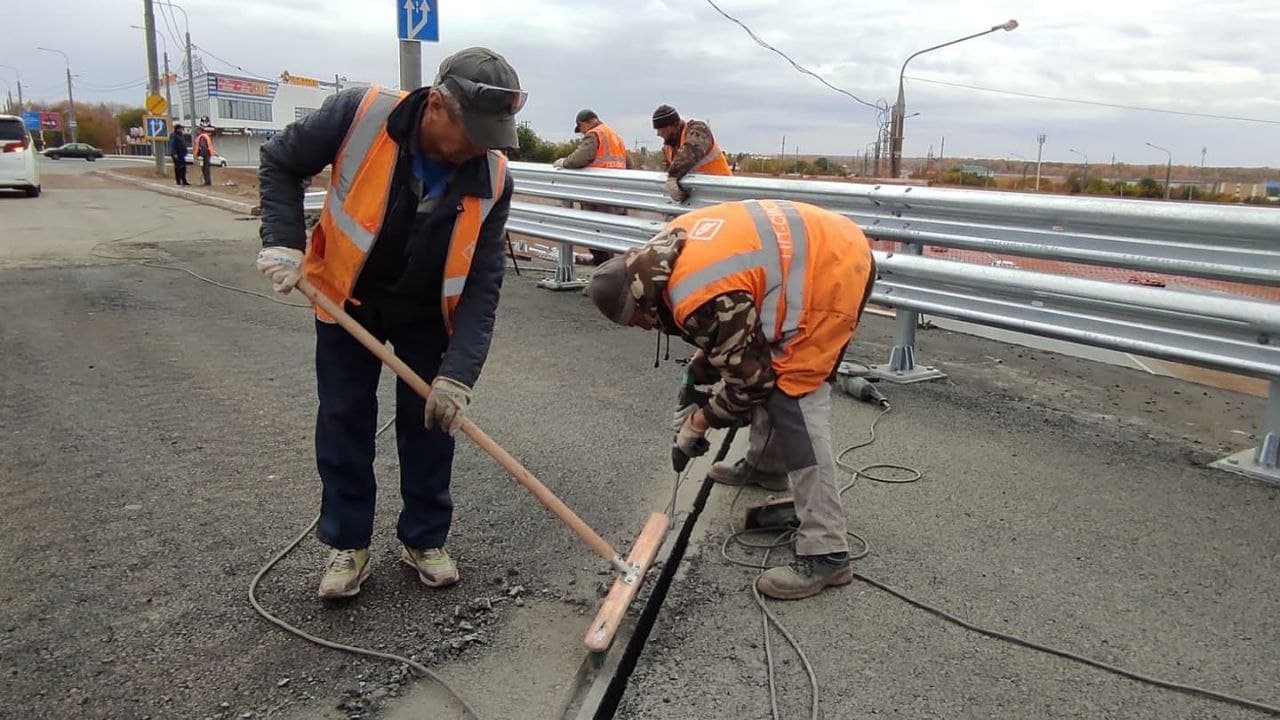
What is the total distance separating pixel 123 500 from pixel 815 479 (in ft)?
8.46

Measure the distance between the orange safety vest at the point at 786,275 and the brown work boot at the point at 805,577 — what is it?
0.54m

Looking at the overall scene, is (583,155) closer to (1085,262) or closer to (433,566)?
(1085,262)

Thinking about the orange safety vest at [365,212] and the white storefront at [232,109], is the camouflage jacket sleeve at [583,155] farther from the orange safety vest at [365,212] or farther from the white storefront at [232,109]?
the white storefront at [232,109]

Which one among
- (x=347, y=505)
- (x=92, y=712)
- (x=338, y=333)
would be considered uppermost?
(x=338, y=333)

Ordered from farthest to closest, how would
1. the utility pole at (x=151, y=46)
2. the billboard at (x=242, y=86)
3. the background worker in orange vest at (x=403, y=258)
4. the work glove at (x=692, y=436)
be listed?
the billboard at (x=242, y=86)
the utility pole at (x=151, y=46)
the work glove at (x=692, y=436)
the background worker in orange vest at (x=403, y=258)

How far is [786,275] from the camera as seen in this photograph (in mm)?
2730

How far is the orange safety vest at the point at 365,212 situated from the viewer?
256 centimetres

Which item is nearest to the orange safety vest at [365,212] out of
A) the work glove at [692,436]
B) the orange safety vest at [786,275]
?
the orange safety vest at [786,275]

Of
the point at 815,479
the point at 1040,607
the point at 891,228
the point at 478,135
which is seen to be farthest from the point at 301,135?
the point at 891,228

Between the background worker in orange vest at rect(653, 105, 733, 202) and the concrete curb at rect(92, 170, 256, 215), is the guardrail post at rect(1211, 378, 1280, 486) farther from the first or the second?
the concrete curb at rect(92, 170, 256, 215)

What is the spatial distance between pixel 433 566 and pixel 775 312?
1.38 meters

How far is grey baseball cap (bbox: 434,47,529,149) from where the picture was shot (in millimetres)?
2408

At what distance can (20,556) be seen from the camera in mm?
2836

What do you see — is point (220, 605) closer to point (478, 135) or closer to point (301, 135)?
point (301, 135)
